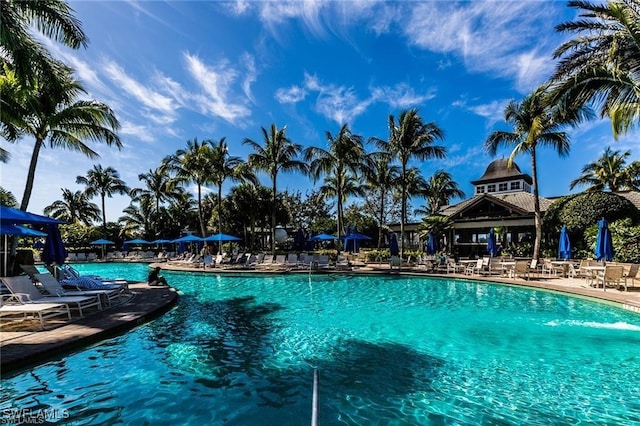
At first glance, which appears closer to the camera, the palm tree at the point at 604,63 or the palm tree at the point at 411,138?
the palm tree at the point at 604,63

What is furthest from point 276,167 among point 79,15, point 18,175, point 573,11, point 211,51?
point 573,11

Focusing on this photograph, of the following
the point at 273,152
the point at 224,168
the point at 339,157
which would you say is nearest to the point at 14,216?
the point at 273,152

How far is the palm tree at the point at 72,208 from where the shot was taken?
156 ft

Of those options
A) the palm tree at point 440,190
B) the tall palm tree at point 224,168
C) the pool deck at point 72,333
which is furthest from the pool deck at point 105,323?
the palm tree at point 440,190

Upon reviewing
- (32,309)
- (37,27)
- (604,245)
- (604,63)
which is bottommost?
(32,309)

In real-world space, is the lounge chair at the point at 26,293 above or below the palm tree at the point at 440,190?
below

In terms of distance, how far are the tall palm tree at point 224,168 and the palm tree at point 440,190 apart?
23576 millimetres

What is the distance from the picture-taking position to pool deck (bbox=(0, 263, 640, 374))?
593 cm

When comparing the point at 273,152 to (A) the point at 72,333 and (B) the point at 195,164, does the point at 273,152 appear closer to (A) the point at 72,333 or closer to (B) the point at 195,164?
(B) the point at 195,164

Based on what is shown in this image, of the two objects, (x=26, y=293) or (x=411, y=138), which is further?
(x=411, y=138)

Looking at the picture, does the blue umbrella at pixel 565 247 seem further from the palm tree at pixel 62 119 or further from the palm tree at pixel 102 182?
the palm tree at pixel 102 182

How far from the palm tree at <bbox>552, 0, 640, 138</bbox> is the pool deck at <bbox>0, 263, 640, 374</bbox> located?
5715 millimetres

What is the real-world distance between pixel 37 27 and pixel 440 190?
41.3m

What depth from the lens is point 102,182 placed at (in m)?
42.0
